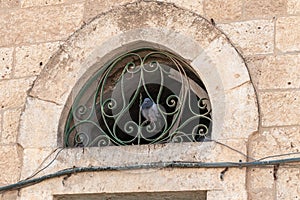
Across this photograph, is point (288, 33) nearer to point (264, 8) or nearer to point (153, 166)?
point (264, 8)

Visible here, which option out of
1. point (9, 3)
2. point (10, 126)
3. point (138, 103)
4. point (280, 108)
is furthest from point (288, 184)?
point (9, 3)

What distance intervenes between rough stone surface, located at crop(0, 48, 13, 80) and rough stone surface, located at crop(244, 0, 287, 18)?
1.66 meters

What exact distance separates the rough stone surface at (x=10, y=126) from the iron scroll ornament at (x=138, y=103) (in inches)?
13.4

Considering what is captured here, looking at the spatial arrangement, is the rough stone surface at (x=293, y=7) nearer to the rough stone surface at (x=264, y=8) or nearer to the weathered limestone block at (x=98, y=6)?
the rough stone surface at (x=264, y=8)

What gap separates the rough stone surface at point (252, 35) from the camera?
576 centimetres

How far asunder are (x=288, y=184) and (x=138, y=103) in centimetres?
130

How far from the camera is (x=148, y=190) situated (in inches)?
220

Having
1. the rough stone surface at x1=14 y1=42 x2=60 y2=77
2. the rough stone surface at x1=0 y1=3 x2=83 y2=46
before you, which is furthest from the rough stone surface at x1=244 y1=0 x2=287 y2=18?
the rough stone surface at x1=14 y1=42 x2=60 y2=77

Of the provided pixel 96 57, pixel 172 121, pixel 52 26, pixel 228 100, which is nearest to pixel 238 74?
pixel 228 100

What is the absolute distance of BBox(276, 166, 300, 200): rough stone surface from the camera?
5328 millimetres

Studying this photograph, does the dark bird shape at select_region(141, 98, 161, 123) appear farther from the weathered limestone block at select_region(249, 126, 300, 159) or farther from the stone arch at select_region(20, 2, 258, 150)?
the weathered limestone block at select_region(249, 126, 300, 159)

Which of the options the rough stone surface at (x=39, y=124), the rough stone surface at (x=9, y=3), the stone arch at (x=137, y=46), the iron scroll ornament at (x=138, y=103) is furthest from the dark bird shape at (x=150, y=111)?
the rough stone surface at (x=9, y=3)

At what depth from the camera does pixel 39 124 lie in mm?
6027

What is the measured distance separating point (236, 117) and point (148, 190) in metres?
0.70
